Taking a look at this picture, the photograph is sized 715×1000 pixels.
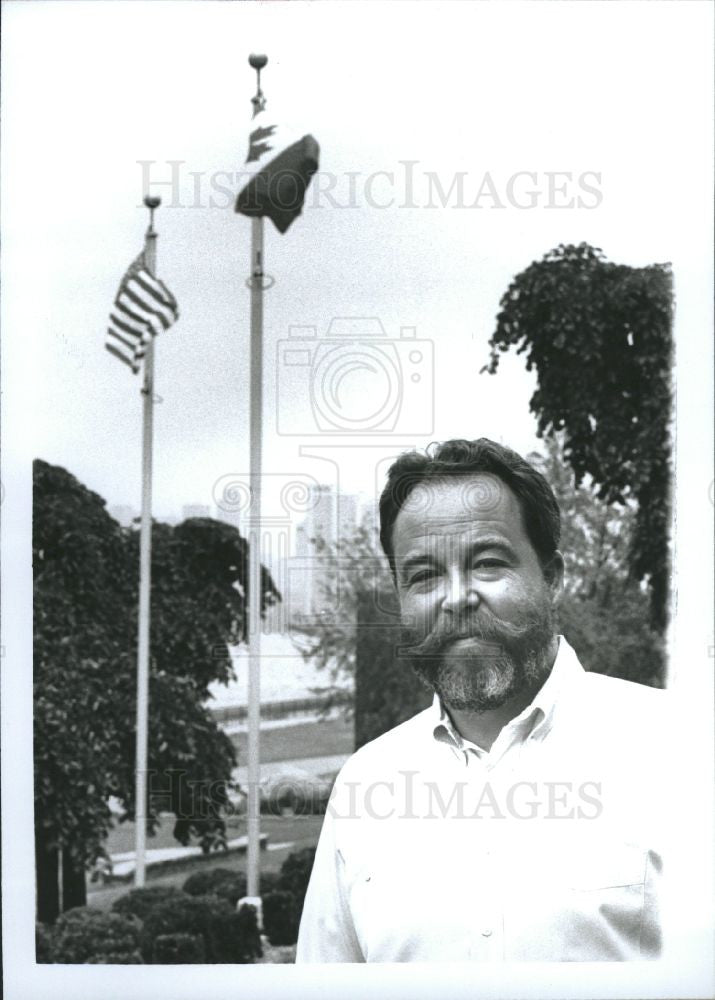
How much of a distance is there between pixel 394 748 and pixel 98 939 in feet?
3.63

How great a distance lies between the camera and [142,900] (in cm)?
369

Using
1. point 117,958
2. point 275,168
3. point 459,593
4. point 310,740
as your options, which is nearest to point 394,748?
point 310,740

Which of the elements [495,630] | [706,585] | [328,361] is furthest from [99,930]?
[706,585]

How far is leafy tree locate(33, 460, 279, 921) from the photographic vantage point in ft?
12.1

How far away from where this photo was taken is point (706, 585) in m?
3.66

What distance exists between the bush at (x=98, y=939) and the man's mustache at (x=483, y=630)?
1.32 meters

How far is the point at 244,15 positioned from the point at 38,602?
196 cm

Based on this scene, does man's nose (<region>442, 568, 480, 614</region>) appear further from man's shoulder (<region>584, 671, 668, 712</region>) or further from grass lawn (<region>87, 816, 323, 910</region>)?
grass lawn (<region>87, 816, 323, 910</region>)

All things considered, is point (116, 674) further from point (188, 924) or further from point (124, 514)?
point (188, 924)

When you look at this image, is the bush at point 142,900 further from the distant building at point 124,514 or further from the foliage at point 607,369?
the foliage at point 607,369

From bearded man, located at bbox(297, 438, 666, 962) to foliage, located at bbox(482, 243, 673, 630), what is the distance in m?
0.23

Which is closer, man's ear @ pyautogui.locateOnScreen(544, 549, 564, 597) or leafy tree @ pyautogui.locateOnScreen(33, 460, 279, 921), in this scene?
man's ear @ pyautogui.locateOnScreen(544, 549, 564, 597)

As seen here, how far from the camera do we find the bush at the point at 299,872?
364 centimetres

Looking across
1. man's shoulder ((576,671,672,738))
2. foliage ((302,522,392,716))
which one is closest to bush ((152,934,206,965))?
foliage ((302,522,392,716))
